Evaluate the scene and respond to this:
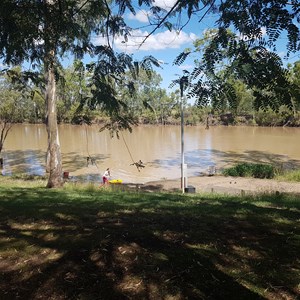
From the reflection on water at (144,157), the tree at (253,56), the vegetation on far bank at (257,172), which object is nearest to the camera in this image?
the tree at (253,56)

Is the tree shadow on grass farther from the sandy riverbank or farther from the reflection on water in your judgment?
the reflection on water

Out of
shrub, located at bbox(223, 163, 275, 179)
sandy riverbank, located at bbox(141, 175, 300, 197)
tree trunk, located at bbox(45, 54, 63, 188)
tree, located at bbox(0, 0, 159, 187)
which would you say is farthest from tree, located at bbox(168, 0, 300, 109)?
shrub, located at bbox(223, 163, 275, 179)

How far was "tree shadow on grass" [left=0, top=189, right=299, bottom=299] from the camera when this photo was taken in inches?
98.9

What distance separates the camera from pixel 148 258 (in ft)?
9.63

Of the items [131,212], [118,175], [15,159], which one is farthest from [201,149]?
[131,212]

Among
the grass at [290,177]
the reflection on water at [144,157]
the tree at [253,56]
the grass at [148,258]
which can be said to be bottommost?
the reflection on water at [144,157]

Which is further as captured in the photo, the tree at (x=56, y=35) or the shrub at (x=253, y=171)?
the shrub at (x=253, y=171)

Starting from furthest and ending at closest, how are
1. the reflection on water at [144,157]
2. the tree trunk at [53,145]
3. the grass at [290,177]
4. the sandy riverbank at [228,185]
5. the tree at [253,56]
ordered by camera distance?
the reflection on water at [144,157] → the grass at [290,177] → the sandy riverbank at [228,185] → the tree trunk at [53,145] → the tree at [253,56]

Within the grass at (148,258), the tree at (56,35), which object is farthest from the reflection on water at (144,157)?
the grass at (148,258)

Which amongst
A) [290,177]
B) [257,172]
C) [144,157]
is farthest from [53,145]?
[144,157]

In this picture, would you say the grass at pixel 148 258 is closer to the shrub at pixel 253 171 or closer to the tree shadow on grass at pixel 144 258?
the tree shadow on grass at pixel 144 258

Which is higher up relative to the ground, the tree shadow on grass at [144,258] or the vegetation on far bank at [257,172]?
the tree shadow on grass at [144,258]

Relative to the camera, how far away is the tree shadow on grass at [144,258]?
2512 millimetres

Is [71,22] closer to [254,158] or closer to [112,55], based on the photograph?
[112,55]
